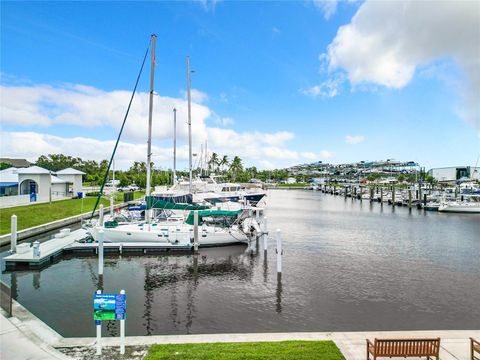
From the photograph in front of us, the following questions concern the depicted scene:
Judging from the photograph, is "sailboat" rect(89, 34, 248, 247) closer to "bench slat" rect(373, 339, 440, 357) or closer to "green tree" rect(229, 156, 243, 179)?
"bench slat" rect(373, 339, 440, 357)

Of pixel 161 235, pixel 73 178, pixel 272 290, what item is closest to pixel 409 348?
pixel 272 290

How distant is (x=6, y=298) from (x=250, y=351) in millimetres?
9673

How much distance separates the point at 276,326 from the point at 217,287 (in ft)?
21.4

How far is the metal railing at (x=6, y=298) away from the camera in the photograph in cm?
1251

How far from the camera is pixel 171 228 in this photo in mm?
30766

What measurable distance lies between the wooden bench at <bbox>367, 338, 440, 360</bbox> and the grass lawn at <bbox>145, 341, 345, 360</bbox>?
1.18 metres

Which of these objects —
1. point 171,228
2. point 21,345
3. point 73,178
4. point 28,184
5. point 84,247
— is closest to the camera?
point 21,345

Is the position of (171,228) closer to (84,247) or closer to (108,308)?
(84,247)

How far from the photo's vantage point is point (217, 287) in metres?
20.8

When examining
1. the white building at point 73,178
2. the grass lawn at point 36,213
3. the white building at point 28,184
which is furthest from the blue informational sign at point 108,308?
the white building at point 73,178

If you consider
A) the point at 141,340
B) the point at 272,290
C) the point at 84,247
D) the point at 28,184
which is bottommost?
the point at 272,290

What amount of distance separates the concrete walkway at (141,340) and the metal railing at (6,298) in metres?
0.37

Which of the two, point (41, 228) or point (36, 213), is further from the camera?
point (36, 213)

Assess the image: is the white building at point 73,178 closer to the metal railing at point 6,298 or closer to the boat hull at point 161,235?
the boat hull at point 161,235
